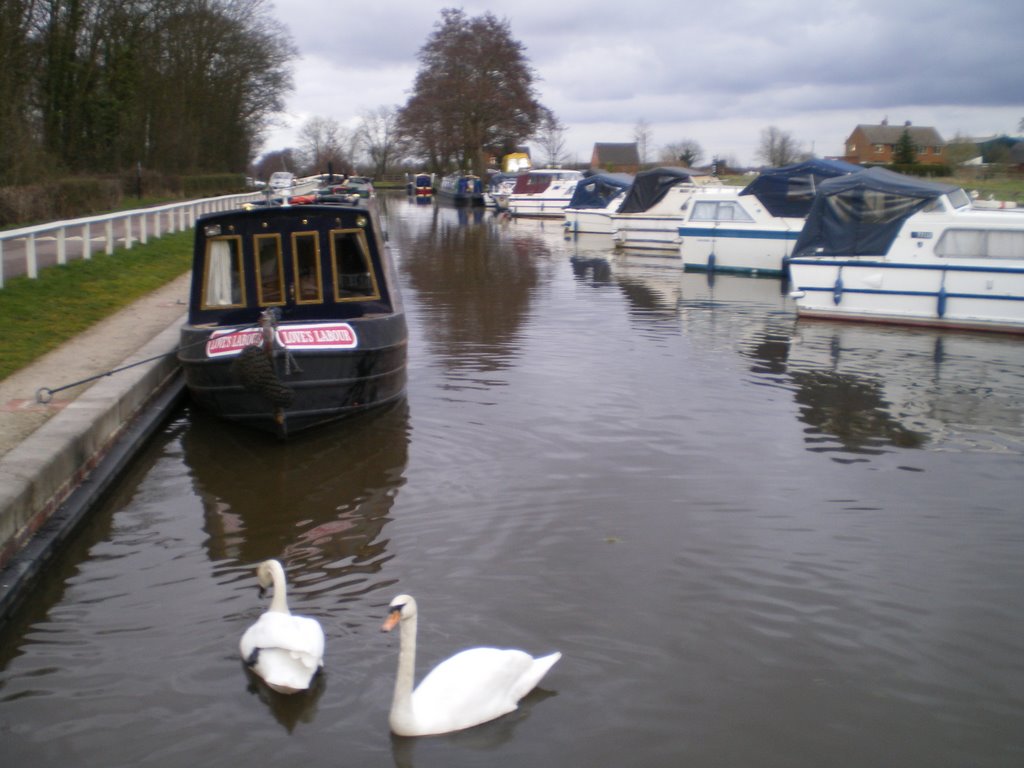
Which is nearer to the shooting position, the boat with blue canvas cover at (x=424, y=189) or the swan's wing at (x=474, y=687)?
the swan's wing at (x=474, y=687)

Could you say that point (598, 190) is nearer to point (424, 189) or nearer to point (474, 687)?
point (474, 687)

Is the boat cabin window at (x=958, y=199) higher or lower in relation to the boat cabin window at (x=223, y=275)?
higher

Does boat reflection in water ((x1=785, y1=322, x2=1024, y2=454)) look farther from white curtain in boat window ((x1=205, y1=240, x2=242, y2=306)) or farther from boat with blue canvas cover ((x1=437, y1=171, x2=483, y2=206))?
boat with blue canvas cover ((x1=437, y1=171, x2=483, y2=206))

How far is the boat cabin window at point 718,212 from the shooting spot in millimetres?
26598

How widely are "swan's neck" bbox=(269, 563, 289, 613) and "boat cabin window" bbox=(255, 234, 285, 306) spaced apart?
5.85 m

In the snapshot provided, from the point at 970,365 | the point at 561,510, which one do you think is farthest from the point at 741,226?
the point at 561,510

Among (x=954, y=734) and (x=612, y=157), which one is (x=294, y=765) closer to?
(x=954, y=734)

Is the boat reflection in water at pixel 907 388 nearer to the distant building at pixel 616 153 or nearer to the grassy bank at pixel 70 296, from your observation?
the grassy bank at pixel 70 296

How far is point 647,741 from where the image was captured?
211 inches

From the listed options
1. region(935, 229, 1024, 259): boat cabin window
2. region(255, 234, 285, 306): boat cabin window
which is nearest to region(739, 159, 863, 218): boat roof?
region(935, 229, 1024, 259): boat cabin window

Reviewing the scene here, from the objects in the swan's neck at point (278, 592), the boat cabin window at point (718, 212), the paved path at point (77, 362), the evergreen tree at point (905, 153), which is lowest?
the swan's neck at point (278, 592)

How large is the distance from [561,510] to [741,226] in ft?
63.6

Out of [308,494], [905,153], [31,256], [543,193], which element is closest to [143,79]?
[543,193]

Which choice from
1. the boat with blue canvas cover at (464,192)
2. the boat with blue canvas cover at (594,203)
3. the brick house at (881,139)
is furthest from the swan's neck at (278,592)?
the brick house at (881,139)
